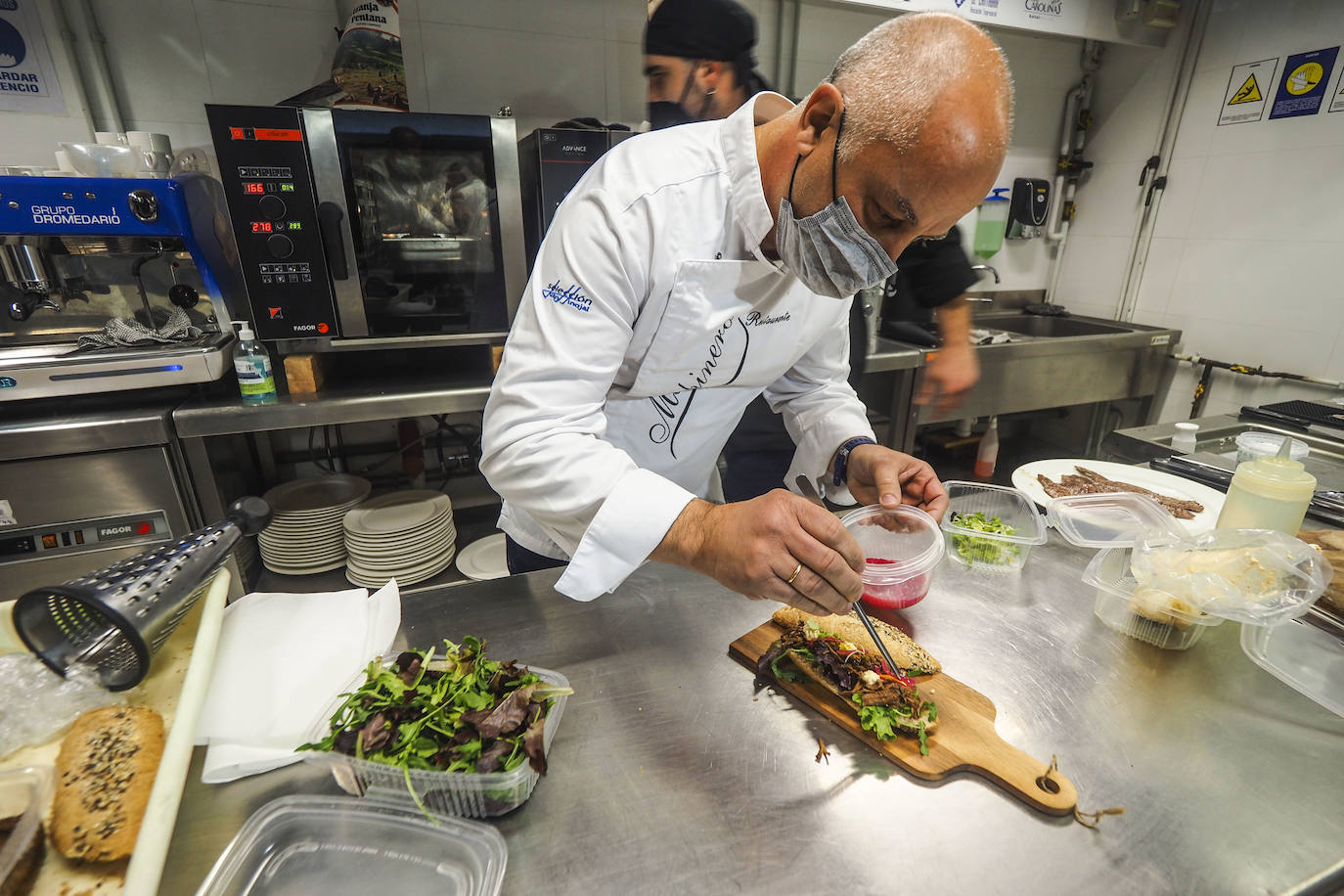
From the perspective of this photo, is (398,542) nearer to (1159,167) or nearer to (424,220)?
(424,220)

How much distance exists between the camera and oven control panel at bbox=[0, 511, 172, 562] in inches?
74.0

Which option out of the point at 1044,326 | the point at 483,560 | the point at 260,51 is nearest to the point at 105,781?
the point at 483,560

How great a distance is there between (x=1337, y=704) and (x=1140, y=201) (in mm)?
3728

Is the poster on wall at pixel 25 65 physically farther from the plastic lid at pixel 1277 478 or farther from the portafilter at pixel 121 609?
the plastic lid at pixel 1277 478

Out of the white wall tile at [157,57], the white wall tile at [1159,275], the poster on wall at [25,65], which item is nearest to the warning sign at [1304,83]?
the white wall tile at [1159,275]

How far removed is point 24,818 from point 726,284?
3.60 feet

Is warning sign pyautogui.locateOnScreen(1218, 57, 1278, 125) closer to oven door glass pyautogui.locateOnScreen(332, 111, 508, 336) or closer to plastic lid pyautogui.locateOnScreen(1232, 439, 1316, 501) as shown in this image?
plastic lid pyautogui.locateOnScreen(1232, 439, 1316, 501)

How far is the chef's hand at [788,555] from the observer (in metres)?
0.82

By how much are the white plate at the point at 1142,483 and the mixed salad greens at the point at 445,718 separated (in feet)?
4.11

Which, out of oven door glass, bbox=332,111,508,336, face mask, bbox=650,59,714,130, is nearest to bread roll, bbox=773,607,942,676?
face mask, bbox=650,59,714,130

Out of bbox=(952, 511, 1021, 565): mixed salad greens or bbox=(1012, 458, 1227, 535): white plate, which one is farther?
bbox=(1012, 458, 1227, 535): white plate

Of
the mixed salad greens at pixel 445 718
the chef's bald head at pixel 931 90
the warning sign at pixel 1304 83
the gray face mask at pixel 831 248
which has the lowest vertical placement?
the mixed salad greens at pixel 445 718

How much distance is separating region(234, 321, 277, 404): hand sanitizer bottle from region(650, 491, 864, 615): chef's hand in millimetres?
1895

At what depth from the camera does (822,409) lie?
151cm
